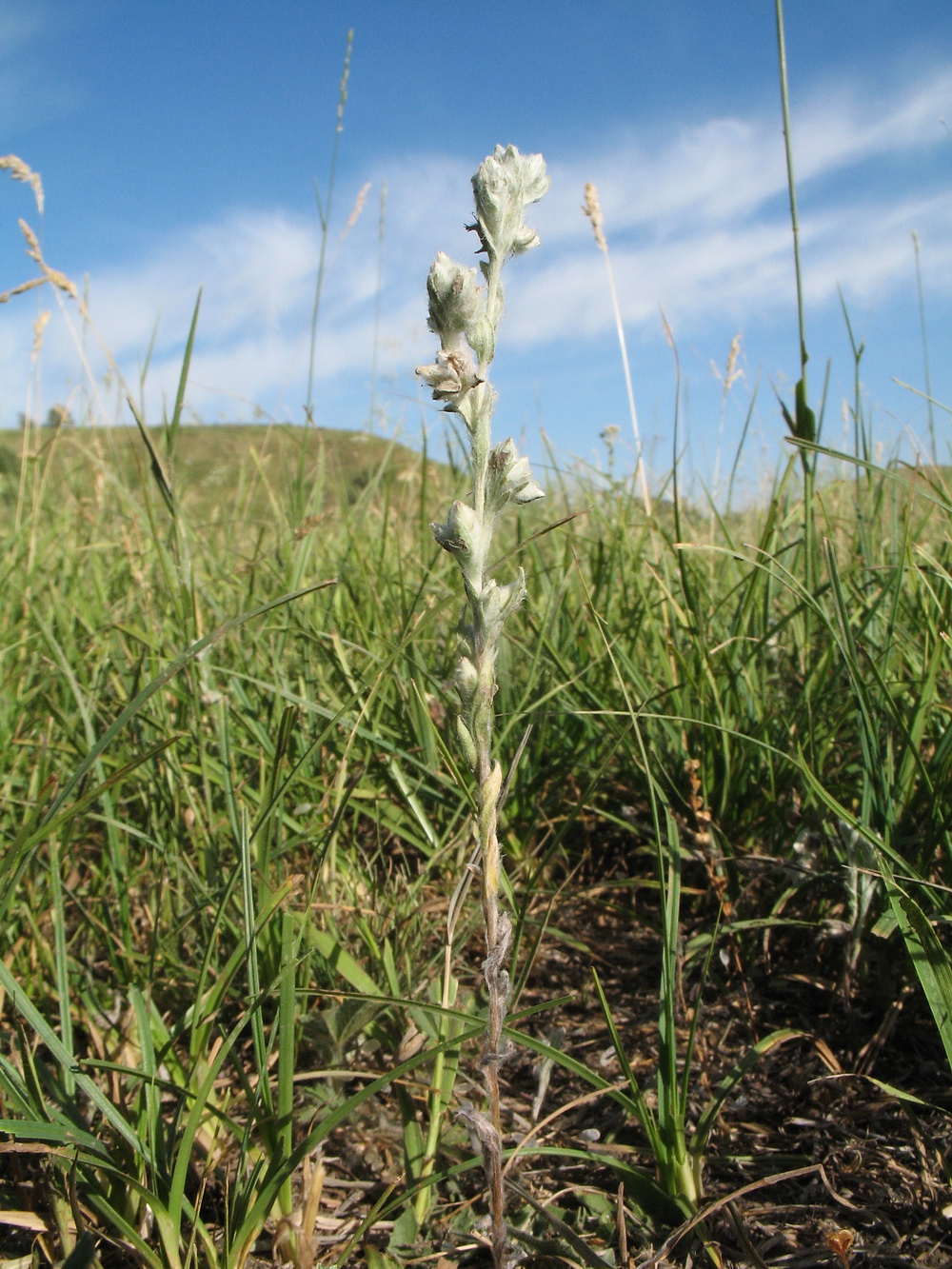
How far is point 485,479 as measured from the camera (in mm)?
854

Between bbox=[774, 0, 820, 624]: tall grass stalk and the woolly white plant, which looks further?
bbox=[774, 0, 820, 624]: tall grass stalk

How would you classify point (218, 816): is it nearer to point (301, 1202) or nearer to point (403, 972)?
point (403, 972)

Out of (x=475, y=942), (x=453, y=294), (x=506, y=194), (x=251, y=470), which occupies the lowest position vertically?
(x=475, y=942)

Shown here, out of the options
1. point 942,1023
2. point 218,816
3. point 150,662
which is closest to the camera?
point 942,1023

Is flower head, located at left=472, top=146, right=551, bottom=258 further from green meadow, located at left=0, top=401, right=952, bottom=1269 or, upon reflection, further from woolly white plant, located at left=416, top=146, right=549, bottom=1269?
green meadow, located at left=0, top=401, right=952, bottom=1269

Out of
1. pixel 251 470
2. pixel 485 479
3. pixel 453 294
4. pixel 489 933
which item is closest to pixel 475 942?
pixel 489 933

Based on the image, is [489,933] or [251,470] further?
[251,470]

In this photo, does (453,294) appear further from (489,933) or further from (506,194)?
(489,933)

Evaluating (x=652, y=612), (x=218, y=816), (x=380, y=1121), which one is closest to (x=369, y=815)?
(x=218, y=816)

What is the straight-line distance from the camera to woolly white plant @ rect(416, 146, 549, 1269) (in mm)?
822

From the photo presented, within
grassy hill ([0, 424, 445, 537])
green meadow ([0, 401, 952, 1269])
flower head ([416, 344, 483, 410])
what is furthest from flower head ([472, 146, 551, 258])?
grassy hill ([0, 424, 445, 537])

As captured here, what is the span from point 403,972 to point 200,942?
1.23 feet

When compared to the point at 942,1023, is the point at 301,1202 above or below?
below

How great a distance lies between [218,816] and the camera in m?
1.75
